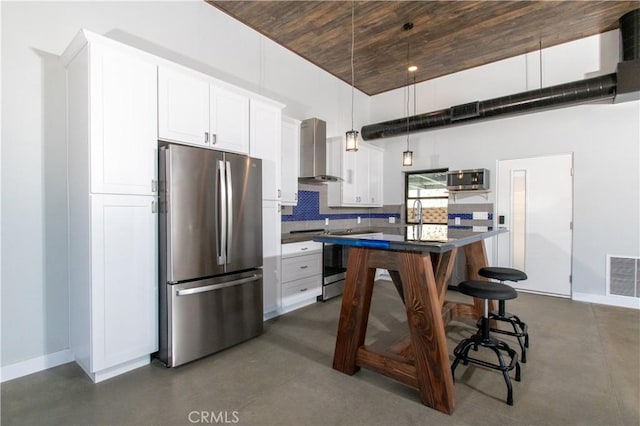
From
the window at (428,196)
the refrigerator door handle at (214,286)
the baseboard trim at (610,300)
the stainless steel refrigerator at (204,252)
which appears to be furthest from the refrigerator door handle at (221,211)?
the baseboard trim at (610,300)

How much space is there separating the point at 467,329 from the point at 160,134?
3494 millimetres

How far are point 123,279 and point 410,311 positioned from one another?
2093 mm

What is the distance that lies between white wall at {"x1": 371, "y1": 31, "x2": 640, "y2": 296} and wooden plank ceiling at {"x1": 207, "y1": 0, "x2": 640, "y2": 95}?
25 centimetres

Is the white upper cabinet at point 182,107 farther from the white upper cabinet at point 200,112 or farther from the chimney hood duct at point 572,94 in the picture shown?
the chimney hood duct at point 572,94

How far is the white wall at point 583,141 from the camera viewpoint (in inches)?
156

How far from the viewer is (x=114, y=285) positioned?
2268mm

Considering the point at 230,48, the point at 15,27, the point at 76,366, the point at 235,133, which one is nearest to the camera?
the point at 15,27

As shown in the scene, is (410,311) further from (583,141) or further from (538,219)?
(583,141)

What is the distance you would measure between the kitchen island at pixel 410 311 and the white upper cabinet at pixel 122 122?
5.02ft

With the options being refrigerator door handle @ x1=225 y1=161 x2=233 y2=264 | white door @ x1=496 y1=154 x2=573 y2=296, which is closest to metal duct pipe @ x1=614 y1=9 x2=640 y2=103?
white door @ x1=496 y1=154 x2=573 y2=296

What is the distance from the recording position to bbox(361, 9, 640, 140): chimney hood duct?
139 inches

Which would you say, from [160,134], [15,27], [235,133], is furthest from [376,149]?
[15,27]

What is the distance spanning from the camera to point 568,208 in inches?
172

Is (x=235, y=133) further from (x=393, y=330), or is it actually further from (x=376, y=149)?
(x=376, y=149)
